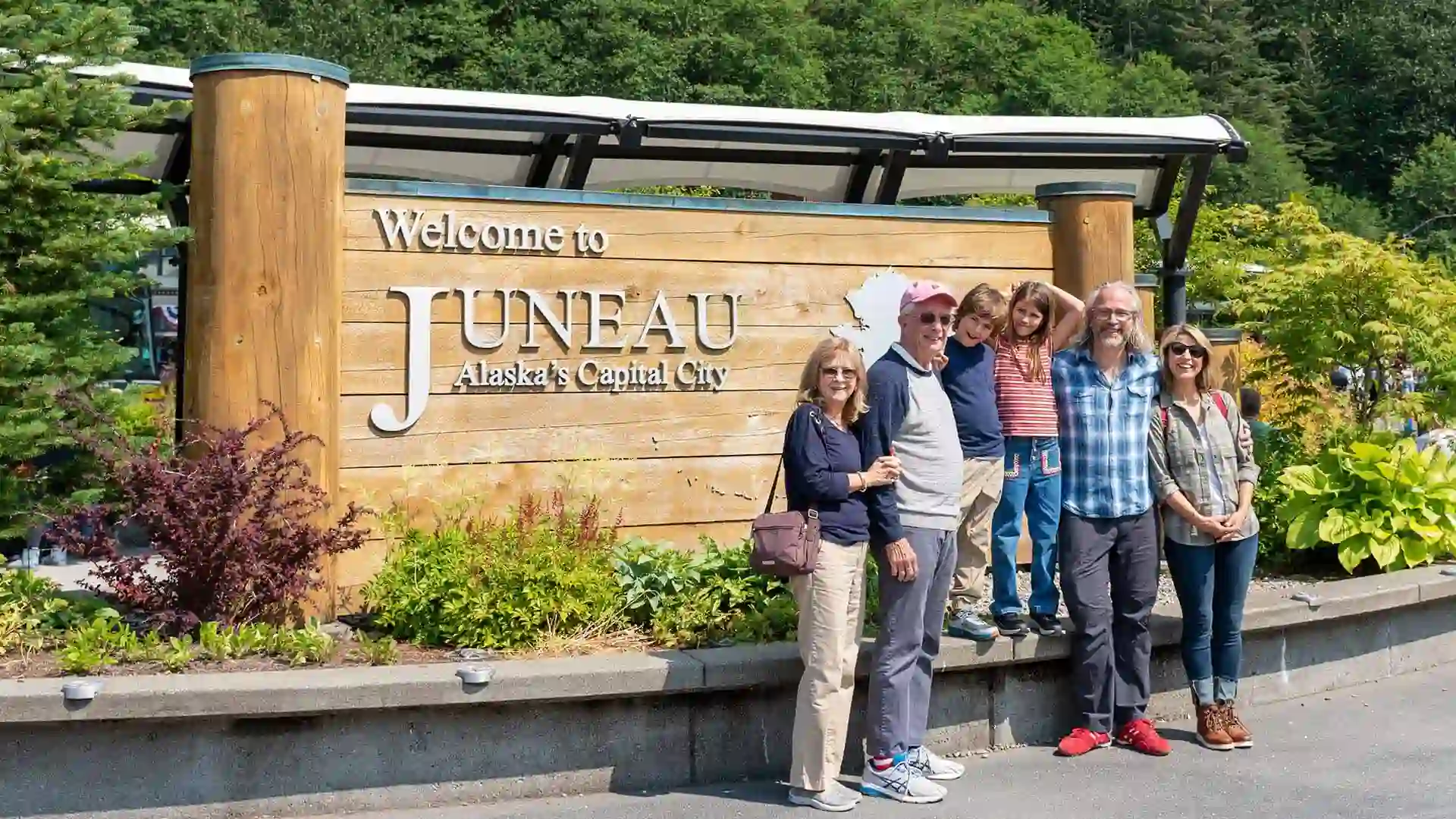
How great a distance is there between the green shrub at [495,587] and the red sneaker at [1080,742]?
190 cm

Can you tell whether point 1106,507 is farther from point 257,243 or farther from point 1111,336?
point 257,243

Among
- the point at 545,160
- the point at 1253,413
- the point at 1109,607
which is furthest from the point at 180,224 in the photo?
the point at 1253,413

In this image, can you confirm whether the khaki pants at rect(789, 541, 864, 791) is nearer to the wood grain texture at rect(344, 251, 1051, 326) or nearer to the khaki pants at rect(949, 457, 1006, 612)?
the khaki pants at rect(949, 457, 1006, 612)

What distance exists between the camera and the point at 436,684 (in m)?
4.88

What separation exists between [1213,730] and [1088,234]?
3.17 metres

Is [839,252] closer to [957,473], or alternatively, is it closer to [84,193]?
[957,473]

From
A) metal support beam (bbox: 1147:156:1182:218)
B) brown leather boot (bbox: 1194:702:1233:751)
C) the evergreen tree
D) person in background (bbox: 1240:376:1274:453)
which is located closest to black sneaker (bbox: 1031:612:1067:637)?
brown leather boot (bbox: 1194:702:1233:751)

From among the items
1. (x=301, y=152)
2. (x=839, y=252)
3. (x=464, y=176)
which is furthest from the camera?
(x=464, y=176)

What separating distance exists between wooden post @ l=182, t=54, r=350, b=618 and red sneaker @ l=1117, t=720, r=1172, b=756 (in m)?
3.51

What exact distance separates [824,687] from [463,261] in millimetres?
2798

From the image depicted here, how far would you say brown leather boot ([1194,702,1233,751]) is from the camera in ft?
19.5

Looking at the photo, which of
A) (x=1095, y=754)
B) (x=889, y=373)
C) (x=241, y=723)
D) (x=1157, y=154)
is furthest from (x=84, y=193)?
(x=1157, y=154)

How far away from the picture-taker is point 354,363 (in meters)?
6.36

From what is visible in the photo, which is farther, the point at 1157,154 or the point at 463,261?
the point at 1157,154
